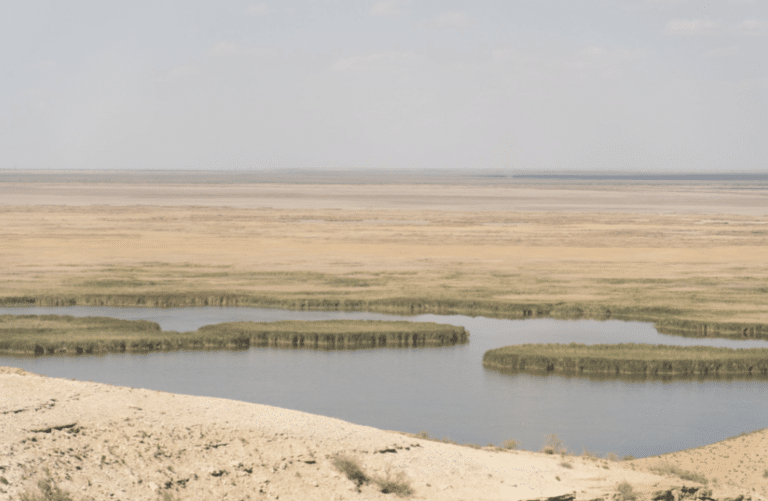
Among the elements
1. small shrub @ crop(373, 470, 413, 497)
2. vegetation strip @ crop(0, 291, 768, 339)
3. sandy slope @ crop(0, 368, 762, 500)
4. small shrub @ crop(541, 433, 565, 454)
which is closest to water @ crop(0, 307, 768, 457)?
small shrub @ crop(541, 433, 565, 454)

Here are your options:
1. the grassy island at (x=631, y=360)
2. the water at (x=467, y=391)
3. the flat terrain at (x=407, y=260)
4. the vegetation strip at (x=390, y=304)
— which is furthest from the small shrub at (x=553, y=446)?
the flat terrain at (x=407, y=260)

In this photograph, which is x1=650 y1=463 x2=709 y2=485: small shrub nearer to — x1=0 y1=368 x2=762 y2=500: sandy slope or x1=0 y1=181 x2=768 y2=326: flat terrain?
x1=0 y1=368 x2=762 y2=500: sandy slope

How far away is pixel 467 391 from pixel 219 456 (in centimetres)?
2204

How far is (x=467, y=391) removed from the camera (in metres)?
42.4

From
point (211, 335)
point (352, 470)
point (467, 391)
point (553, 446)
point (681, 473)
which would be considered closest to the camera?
point (352, 470)

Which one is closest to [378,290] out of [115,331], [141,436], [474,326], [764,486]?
[474,326]

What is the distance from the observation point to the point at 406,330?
54000 millimetres

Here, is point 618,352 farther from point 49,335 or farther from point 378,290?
point 49,335

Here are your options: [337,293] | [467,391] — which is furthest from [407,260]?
[467,391]

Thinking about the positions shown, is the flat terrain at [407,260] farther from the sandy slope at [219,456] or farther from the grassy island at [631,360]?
the sandy slope at [219,456]

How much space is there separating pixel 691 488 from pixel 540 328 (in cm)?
3412

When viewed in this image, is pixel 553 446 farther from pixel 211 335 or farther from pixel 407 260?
pixel 407 260

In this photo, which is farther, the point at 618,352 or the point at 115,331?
the point at 115,331

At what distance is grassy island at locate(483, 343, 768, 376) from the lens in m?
46.2
